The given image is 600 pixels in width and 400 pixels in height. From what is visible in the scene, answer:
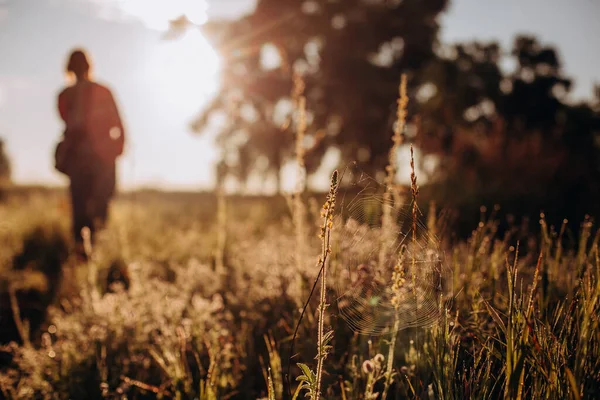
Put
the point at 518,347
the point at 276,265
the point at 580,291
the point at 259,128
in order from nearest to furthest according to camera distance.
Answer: the point at 518,347 → the point at 580,291 → the point at 276,265 → the point at 259,128

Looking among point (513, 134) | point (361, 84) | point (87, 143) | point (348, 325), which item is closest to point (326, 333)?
point (348, 325)

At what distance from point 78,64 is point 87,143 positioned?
1.01m

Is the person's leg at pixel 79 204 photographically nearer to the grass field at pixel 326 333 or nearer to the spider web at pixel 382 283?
the grass field at pixel 326 333

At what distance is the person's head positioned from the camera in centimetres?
534

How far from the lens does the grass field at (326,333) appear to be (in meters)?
1.39

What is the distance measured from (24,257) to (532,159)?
26.5 ft

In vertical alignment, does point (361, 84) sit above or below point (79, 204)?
above

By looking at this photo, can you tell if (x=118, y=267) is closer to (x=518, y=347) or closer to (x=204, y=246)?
(x=204, y=246)

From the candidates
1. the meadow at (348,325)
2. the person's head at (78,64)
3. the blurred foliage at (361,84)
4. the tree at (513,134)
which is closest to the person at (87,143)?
the person's head at (78,64)

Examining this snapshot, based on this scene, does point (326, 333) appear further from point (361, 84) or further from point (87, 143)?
point (361, 84)

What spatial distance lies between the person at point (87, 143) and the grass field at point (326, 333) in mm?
1578

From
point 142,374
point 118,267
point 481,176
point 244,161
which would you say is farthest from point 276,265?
point 244,161

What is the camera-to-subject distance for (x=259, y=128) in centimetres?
2381

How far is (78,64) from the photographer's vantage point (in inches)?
210
